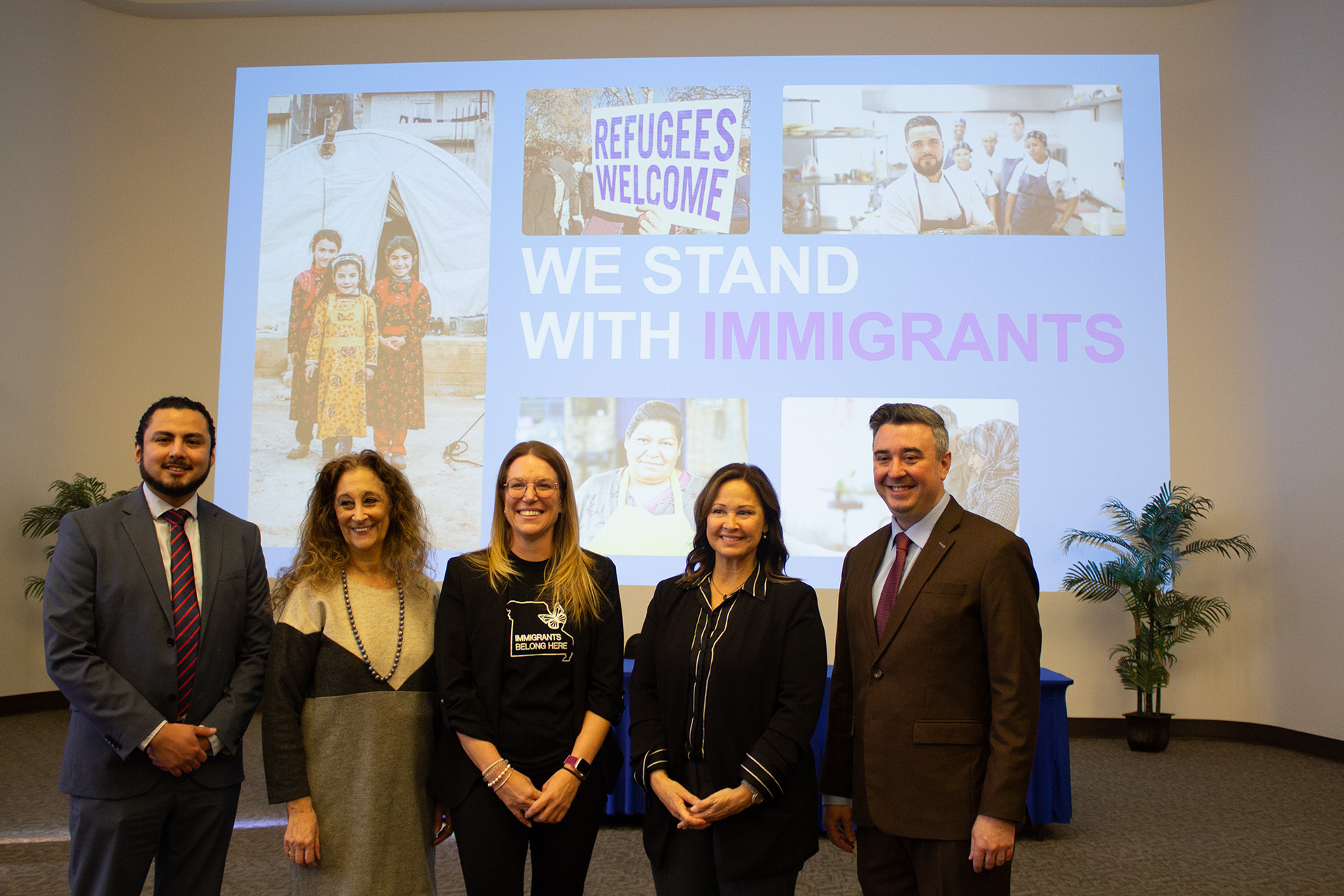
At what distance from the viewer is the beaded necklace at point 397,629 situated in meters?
1.87

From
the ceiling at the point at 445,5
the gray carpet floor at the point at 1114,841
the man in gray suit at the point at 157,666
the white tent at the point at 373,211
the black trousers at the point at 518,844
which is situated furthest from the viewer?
the ceiling at the point at 445,5

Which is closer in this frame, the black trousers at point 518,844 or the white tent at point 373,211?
the black trousers at point 518,844

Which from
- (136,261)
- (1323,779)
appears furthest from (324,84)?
(1323,779)

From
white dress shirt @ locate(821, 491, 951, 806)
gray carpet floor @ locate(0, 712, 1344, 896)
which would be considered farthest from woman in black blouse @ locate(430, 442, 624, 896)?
gray carpet floor @ locate(0, 712, 1344, 896)

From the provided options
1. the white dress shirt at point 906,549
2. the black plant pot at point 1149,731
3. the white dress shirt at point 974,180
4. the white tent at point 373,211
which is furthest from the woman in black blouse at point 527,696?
the black plant pot at point 1149,731

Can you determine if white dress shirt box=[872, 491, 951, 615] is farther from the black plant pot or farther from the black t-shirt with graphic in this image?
the black plant pot

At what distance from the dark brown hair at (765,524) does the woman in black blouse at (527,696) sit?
0.72ft

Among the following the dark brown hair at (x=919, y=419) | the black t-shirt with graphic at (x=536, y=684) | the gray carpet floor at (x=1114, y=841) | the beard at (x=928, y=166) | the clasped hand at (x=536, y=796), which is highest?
the beard at (x=928, y=166)

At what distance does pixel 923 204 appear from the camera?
18.3 ft

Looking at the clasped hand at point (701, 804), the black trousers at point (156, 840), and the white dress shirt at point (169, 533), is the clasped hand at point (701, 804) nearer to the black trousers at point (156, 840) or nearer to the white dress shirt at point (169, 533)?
the black trousers at point (156, 840)

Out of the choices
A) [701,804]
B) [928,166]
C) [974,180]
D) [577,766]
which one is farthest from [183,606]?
[974,180]

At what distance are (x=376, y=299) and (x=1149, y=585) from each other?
5170mm

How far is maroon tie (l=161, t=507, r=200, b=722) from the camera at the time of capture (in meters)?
2.01

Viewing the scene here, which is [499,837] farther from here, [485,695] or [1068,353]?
[1068,353]
